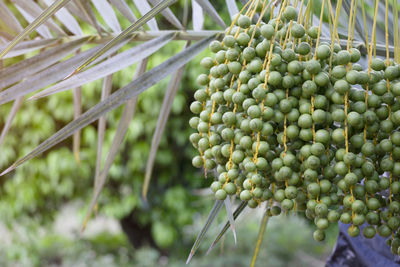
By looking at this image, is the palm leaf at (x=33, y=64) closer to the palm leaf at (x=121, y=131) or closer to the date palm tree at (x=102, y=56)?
the date palm tree at (x=102, y=56)

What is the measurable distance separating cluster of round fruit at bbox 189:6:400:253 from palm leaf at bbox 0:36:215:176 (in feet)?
0.51

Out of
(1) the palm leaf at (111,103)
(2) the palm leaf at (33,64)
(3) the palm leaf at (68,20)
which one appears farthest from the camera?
(3) the palm leaf at (68,20)

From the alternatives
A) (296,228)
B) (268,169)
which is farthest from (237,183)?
(296,228)

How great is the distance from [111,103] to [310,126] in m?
0.27

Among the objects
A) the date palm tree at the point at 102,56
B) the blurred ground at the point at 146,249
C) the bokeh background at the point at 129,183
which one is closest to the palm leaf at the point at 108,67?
the date palm tree at the point at 102,56

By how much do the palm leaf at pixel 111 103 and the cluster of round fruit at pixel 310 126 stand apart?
0.51 ft

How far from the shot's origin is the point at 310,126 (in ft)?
1.47

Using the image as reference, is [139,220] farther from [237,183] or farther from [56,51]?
[237,183]

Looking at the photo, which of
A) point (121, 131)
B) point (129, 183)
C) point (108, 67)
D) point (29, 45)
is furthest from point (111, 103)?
point (129, 183)

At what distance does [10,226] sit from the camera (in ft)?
9.23

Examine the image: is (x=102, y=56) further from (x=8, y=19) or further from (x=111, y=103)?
(x=8, y=19)

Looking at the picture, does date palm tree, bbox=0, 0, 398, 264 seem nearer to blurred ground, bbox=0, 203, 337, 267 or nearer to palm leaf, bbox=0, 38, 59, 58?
palm leaf, bbox=0, 38, 59, 58

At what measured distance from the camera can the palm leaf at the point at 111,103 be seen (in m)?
0.57

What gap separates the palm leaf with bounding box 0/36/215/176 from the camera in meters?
0.57
